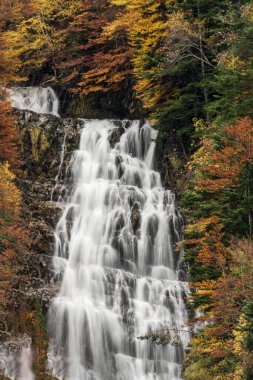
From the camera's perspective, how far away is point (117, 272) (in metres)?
23.4

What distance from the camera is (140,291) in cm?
2250

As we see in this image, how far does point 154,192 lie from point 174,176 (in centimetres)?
148

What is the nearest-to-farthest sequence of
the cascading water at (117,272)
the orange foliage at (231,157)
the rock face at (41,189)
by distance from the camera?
the orange foliage at (231,157), the cascading water at (117,272), the rock face at (41,189)

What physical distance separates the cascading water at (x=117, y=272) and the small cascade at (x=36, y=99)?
890 centimetres

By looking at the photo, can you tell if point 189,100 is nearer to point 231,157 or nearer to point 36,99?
point 231,157

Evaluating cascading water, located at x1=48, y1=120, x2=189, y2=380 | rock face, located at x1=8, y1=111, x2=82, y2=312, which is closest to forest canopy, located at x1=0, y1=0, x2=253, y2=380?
rock face, located at x1=8, y1=111, x2=82, y2=312

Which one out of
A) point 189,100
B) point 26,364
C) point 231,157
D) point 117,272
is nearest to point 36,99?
point 189,100

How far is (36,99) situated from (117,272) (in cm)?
1851

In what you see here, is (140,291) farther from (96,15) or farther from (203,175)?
(96,15)

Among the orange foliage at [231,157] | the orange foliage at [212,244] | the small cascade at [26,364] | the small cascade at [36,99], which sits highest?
the small cascade at [36,99]

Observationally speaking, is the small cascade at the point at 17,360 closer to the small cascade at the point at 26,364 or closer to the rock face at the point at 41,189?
the small cascade at the point at 26,364

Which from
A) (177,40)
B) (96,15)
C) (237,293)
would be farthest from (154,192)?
(96,15)

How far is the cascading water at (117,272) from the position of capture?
20.8 metres

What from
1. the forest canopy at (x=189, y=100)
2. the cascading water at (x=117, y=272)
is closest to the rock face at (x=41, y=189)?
the cascading water at (x=117, y=272)
